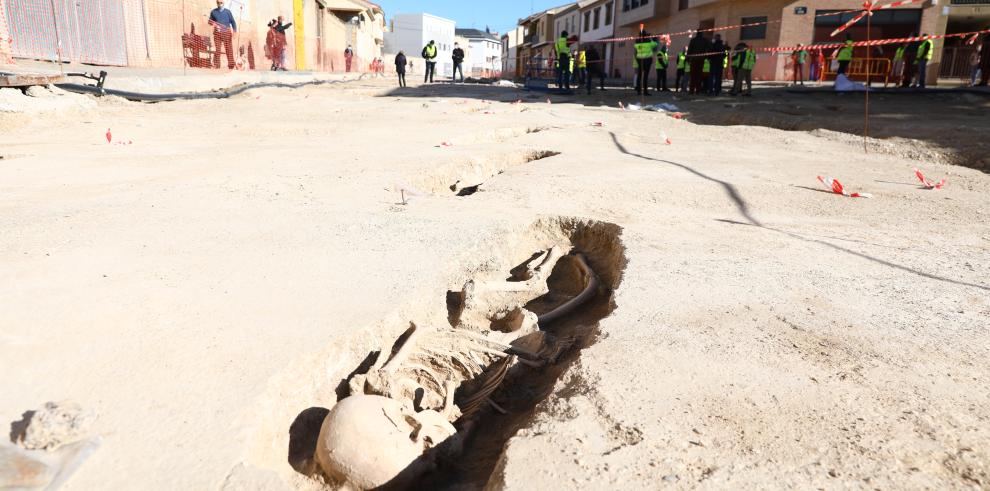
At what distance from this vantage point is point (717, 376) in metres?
2.01

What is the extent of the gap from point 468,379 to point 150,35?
15.0m

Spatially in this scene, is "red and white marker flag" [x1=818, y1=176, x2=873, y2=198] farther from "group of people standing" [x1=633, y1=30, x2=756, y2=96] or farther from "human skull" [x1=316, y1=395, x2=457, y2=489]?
"group of people standing" [x1=633, y1=30, x2=756, y2=96]

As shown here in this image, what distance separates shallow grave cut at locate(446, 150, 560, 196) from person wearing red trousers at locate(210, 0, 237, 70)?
1367 centimetres

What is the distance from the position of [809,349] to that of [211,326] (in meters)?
2.17

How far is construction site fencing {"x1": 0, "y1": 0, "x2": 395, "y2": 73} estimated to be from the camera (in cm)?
1078

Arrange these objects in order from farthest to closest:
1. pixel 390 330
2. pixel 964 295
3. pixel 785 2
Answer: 1. pixel 785 2
2. pixel 964 295
3. pixel 390 330

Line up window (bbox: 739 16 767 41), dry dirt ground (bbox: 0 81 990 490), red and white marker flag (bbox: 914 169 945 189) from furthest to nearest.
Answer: window (bbox: 739 16 767 41), red and white marker flag (bbox: 914 169 945 189), dry dirt ground (bbox: 0 81 990 490)

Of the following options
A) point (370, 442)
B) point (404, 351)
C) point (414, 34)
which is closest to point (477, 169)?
point (404, 351)

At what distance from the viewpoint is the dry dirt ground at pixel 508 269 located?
5.39 feet

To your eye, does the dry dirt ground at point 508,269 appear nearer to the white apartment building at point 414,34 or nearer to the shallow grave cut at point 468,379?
the shallow grave cut at point 468,379

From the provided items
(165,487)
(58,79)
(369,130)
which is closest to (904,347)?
(165,487)

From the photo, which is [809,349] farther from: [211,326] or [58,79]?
[58,79]

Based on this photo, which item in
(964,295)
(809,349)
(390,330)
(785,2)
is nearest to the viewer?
(809,349)

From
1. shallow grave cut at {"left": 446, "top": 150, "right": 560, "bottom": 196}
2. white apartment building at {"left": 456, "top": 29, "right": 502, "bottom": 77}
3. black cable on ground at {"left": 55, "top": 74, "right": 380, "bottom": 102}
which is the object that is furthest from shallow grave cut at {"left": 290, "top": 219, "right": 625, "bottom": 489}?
white apartment building at {"left": 456, "top": 29, "right": 502, "bottom": 77}
